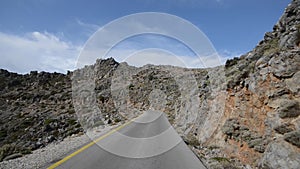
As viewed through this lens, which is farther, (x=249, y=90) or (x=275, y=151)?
(x=249, y=90)

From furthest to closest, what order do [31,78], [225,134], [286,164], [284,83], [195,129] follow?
[31,78]
[195,129]
[225,134]
[284,83]
[286,164]

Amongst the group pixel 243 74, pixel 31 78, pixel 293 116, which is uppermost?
pixel 31 78

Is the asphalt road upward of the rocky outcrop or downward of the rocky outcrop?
downward

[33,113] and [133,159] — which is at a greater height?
[33,113]

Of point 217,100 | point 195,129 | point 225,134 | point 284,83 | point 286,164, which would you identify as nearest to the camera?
point 286,164

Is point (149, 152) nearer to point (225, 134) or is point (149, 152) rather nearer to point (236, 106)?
point (225, 134)

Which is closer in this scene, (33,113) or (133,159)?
(133,159)

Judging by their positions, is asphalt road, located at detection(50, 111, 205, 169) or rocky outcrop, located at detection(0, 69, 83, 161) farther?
rocky outcrop, located at detection(0, 69, 83, 161)

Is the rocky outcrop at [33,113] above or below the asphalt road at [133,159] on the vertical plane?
above

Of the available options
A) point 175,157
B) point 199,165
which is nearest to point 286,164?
point 199,165

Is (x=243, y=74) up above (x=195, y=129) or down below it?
above

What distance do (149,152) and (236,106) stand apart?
4164mm

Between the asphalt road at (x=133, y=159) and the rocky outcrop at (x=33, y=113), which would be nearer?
the asphalt road at (x=133, y=159)

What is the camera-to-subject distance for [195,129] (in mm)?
13320
